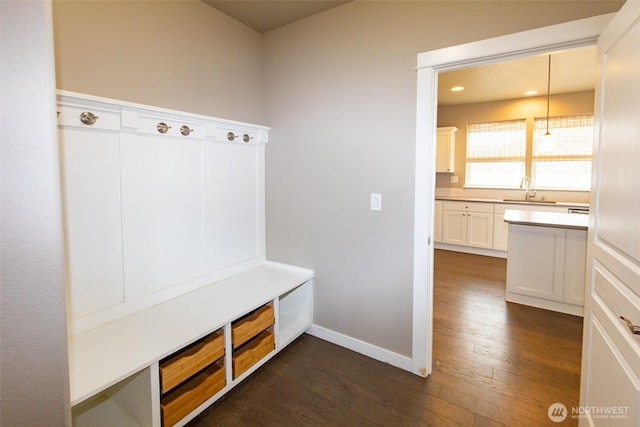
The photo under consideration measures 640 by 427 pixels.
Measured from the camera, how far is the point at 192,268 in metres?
2.25

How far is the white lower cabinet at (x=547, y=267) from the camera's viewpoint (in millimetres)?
3047

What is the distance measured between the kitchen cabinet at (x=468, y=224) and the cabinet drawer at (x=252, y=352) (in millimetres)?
4234

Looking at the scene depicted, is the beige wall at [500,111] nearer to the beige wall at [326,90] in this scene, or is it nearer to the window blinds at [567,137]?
the window blinds at [567,137]

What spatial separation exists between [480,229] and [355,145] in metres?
3.84

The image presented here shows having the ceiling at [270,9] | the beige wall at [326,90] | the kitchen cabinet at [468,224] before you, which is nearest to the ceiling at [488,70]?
the ceiling at [270,9]

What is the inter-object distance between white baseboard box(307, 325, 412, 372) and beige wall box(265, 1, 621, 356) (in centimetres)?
Result: 4

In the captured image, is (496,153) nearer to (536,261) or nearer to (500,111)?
(500,111)

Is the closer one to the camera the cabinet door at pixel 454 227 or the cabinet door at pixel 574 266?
the cabinet door at pixel 574 266

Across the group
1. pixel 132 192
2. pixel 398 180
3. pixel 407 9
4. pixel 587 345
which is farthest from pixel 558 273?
pixel 132 192

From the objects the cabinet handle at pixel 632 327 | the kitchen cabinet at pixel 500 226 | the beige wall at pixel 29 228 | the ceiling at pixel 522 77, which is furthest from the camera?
the kitchen cabinet at pixel 500 226

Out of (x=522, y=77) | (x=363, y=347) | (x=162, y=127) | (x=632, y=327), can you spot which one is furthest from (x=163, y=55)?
(x=522, y=77)

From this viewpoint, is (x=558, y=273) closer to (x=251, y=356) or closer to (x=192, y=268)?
(x=251, y=356)

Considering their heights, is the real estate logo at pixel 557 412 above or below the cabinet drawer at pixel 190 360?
below

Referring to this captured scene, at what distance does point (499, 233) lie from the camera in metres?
5.09
